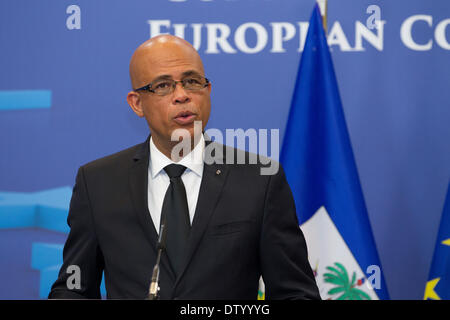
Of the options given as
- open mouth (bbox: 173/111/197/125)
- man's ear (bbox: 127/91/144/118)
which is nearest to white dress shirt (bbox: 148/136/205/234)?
open mouth (bbox: 173/111/197/125)

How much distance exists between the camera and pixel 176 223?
1713mm

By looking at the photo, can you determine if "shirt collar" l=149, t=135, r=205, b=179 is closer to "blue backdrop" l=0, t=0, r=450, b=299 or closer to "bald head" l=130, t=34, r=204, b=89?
"bald head" l=130, t=34, r=204, b=89

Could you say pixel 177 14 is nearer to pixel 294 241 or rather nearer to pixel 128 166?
pixel 128 166

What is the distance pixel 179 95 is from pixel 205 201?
370 millimetres

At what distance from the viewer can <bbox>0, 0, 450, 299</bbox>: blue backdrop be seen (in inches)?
130

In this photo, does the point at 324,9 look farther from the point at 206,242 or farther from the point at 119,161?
the point at 206,242

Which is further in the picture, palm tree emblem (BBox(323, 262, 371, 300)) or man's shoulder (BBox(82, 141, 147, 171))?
palm tree emblem (BBox(323, 262, 371, 300))

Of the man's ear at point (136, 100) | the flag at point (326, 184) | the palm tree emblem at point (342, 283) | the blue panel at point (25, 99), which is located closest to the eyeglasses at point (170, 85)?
the man's ear at point (136, 100)

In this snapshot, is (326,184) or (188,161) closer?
(188,161)

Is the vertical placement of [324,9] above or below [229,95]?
above

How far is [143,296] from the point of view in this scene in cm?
174

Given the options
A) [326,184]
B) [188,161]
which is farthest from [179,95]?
[326,184]
